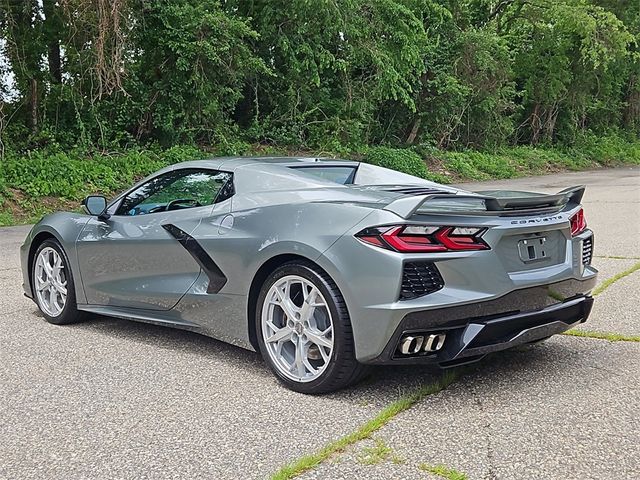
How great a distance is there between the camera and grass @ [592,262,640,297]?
636cm

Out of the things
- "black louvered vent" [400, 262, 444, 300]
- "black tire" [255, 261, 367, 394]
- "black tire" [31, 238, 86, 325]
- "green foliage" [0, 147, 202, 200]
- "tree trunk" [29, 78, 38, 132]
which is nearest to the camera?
"black louvered vent" [400, 262, 444, 300]

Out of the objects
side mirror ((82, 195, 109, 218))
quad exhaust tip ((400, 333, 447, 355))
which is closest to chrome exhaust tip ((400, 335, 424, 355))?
quad exhaust tip ((400, 333, 447, 355))

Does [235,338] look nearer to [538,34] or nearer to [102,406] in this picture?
[102,406]

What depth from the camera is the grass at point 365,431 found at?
2.89m

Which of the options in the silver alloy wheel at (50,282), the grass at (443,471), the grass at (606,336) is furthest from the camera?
the silver alloy wheel at (50,282)

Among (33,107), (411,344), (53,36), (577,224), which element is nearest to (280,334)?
(411,344)

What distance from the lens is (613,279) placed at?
683cm

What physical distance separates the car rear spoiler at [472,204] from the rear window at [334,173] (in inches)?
33.0

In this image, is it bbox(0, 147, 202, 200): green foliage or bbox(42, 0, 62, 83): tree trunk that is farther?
bbox(42, 0, 62, 83): tree trunk

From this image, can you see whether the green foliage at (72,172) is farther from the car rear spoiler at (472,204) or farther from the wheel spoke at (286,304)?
the car rear spoiler at (472,204)

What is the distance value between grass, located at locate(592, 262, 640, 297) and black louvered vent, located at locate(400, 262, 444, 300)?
Answer: 3264 millimetres

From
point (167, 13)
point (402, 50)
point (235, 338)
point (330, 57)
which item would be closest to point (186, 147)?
point (167, 13)

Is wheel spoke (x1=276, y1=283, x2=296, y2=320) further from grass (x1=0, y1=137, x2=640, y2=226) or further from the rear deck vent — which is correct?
grass (x1=0, y1=137, x2=640, y2=226)

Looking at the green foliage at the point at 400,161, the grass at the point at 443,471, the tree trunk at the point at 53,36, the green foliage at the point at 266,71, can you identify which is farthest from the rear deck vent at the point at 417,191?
the green foliage at the point at 400,161
